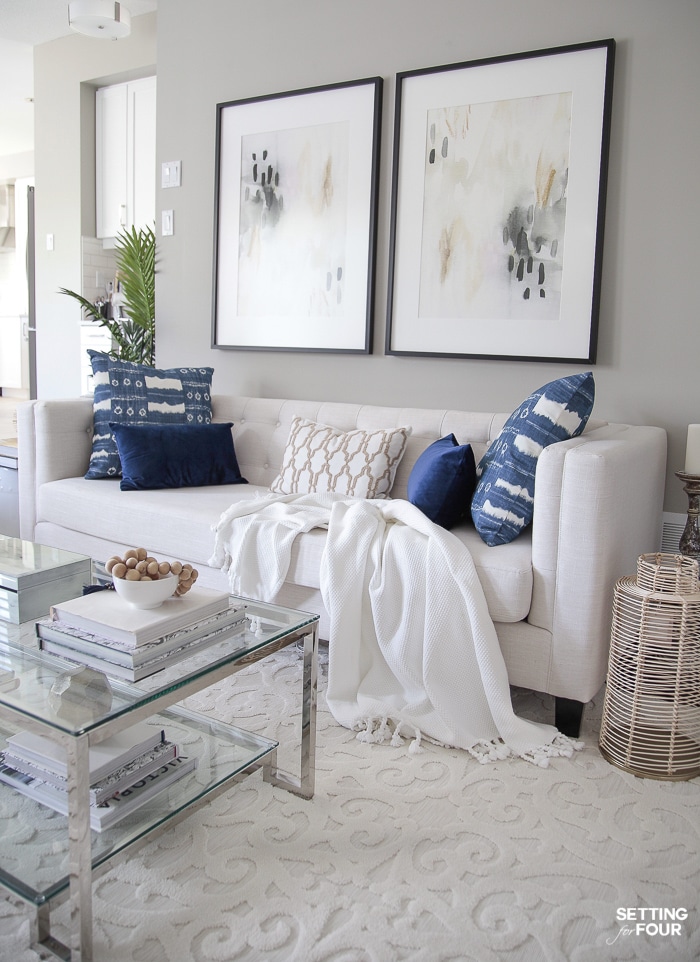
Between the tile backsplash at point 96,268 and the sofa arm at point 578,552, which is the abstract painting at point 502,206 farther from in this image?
the tile backsplash at point 96,268

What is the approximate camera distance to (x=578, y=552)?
1923 millimetres

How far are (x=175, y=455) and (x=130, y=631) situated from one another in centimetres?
162

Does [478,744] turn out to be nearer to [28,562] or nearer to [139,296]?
[28,562]

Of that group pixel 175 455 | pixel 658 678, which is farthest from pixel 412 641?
pixel 175 455

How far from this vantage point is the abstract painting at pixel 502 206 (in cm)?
274

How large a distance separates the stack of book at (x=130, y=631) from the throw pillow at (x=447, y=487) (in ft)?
2.91

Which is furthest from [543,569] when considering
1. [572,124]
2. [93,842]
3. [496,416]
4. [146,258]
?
[146,258]

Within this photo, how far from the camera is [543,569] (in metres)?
1.98


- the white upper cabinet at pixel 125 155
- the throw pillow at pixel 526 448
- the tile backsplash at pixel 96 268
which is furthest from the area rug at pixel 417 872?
the tile backsplash at pixel 96 268

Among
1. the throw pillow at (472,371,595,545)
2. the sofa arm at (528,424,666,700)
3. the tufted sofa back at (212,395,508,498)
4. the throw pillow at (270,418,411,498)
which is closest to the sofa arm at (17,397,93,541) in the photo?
the tufted sofa back at (212,395,508,498)

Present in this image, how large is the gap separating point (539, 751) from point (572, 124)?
6.80ft

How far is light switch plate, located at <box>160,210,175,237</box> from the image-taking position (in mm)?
3783

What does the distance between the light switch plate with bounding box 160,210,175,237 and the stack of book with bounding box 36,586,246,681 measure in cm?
268

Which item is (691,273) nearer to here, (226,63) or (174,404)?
(174,404)
